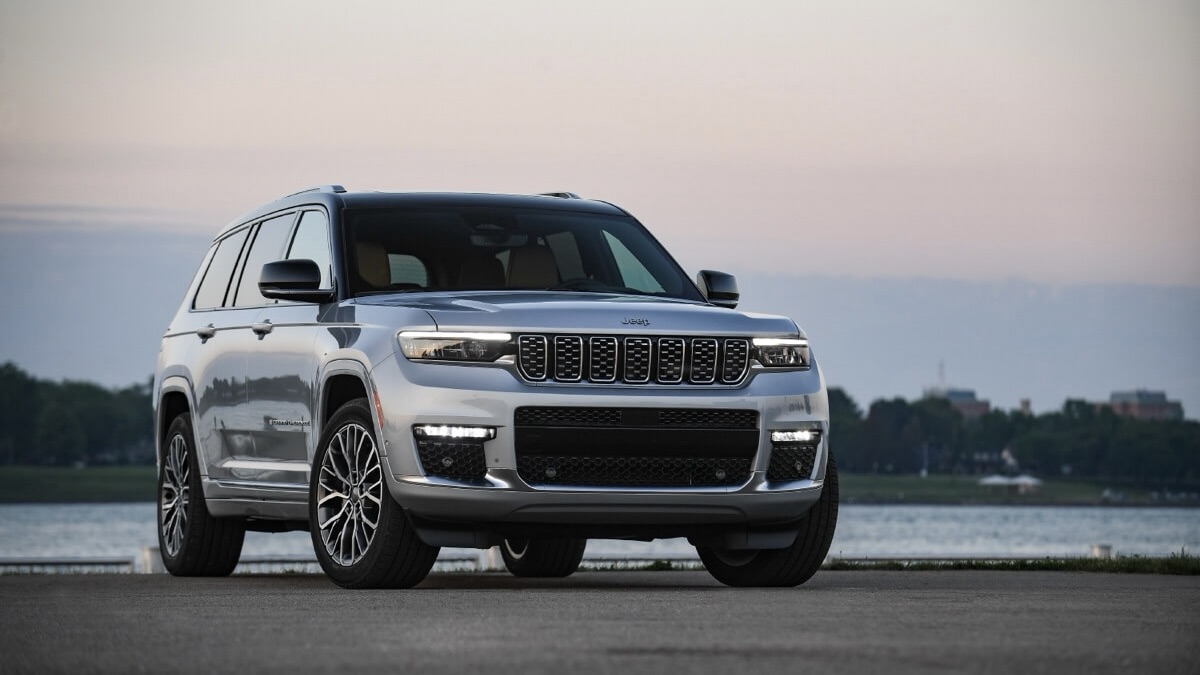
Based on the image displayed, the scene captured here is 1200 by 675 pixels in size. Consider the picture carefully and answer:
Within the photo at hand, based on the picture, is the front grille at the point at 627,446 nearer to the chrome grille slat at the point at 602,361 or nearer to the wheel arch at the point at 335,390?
the chrome grille slat at the point at 602,361

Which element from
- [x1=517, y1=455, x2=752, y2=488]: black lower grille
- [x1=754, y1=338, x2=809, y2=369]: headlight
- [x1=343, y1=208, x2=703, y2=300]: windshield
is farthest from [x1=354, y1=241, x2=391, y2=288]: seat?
[x1=754, y1=338, x2=809, y2=369]: headlight

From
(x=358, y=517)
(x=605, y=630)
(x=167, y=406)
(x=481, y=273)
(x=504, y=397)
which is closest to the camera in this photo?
(x=605, y=630)

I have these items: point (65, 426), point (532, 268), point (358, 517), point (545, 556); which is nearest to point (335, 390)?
point (358, 517)

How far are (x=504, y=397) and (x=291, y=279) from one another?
159 cm

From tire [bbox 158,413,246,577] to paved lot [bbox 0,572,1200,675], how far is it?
1798mm

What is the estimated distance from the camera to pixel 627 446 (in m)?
10.2

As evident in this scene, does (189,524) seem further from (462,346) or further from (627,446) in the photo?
(627,446)

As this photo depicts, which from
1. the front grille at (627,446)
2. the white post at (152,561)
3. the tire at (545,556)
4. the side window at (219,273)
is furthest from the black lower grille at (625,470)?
the white post at (152,561)

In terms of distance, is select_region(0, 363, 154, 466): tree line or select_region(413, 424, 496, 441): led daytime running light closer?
select_region(413, 424, 496, 441): led daytime running light

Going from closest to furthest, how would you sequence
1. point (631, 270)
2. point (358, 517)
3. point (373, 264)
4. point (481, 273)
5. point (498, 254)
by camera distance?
point (358, 517), point (373, 264), point (481, 273), point (498, 254), point (631, 270)

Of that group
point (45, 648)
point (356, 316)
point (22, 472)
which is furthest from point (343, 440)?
point (22, 472)

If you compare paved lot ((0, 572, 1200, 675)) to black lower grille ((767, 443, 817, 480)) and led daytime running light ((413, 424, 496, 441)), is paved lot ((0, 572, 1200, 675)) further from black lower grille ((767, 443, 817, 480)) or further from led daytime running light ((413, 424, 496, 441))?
led daytime running light ((413, 424, 496, 441))

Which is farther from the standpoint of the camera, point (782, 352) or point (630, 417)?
point (782, 352)

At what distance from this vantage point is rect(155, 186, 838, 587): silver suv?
10.2m
